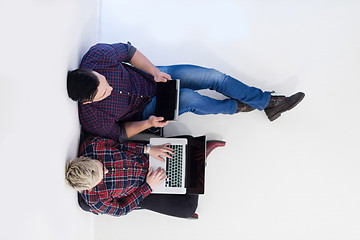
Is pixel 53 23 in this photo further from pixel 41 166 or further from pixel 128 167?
pixel 128 167

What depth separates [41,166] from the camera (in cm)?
141

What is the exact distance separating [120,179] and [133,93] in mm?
511

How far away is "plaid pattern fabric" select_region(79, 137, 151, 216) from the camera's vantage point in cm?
181

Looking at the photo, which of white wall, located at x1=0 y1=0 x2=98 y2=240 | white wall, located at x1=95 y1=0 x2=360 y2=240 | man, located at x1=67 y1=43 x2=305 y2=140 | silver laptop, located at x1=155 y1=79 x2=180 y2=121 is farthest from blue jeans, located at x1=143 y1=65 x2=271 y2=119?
white wall, located at x1=0 y1=0 x2=98 y2=240

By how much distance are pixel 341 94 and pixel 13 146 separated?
2.10 metres

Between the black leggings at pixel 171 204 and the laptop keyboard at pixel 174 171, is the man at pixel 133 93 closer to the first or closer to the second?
the laptop keyboard at pixel 174 171

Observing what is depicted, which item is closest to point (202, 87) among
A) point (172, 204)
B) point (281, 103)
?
point (281, 103)

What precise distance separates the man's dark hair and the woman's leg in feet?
2.03

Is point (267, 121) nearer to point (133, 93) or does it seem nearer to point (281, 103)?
point (281, 103)

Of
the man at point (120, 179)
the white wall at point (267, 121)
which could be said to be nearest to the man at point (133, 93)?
the man at point (120, 179)

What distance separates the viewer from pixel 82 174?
161cm

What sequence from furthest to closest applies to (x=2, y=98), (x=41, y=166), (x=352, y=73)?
(x=352, y=73)
(x=41, y=166)
(x=2, y=98)

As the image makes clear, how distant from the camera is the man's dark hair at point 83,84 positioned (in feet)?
5.22

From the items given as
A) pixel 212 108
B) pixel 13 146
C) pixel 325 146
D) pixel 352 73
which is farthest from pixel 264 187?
pixel 13 146
